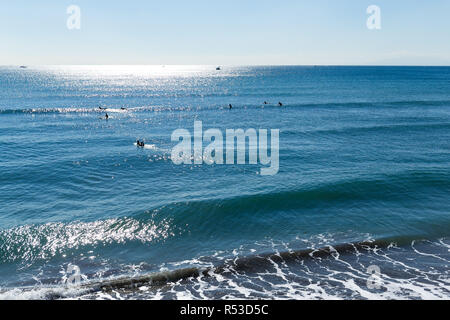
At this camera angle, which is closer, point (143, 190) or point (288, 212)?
point (288, 212)

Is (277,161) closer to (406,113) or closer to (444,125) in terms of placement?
(444,125)

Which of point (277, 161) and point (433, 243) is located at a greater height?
point (277, 161)

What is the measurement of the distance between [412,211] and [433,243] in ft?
18.4
